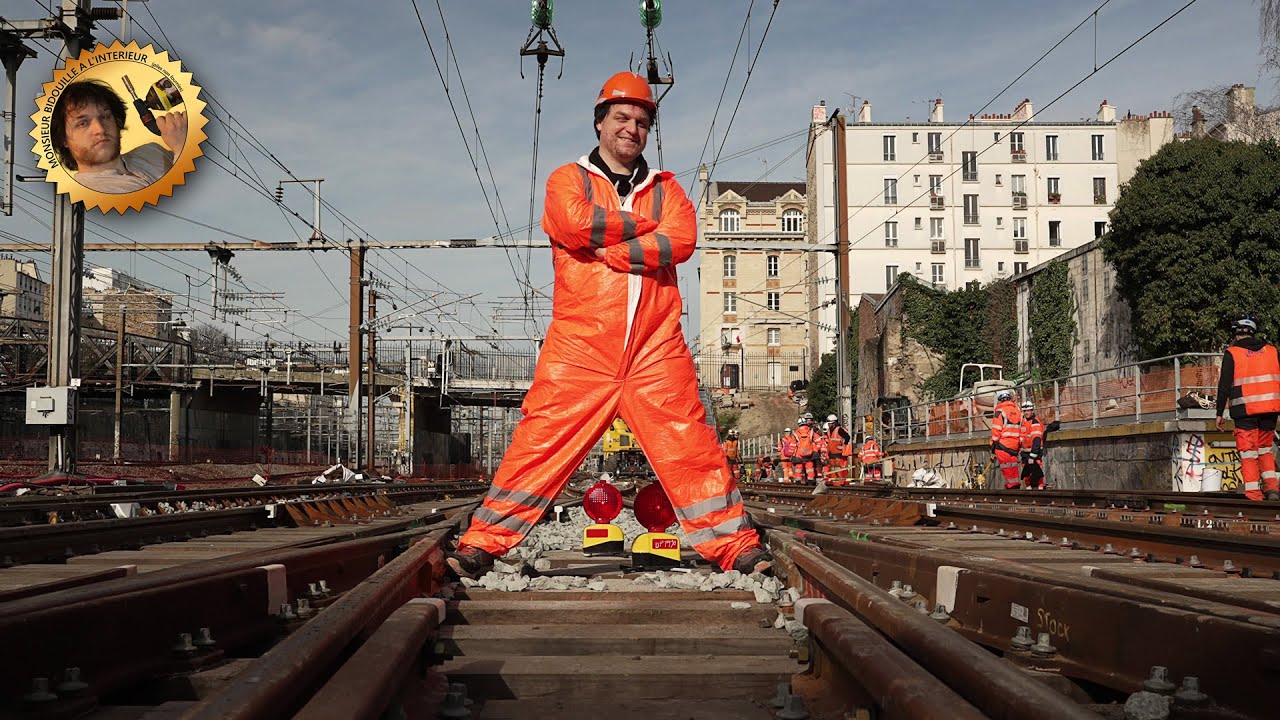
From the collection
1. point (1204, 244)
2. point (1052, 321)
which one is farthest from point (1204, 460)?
point (1052, 321)

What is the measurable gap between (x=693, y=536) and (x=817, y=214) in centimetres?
6347

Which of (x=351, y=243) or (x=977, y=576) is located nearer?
(x=977, y=576)

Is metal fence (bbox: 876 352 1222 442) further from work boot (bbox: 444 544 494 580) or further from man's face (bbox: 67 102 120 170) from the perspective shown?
work boot (bbox: 444 544 494 580)

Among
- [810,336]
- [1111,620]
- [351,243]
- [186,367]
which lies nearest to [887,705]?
[1111,620]

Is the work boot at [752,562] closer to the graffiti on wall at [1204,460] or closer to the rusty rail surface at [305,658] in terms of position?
the rusty rail surface at [305,658]

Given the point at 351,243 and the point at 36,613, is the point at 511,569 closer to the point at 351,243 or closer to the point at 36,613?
the point at 36,613

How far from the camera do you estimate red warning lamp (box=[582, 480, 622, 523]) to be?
223 inches

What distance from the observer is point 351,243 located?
27.3 metres

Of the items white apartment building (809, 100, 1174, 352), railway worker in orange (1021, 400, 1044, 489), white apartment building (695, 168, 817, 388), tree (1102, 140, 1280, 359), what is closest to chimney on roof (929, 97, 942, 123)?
white apartment building (809, 100, 1174, 352)

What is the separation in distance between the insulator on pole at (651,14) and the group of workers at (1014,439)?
7.52 meters

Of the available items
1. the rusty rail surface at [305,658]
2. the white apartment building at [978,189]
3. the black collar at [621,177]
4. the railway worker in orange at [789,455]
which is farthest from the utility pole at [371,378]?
the white apartment building at [978,189]

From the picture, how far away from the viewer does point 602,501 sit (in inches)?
224

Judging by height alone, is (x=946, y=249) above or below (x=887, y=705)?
above

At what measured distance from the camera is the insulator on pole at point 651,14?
13.6 metres
